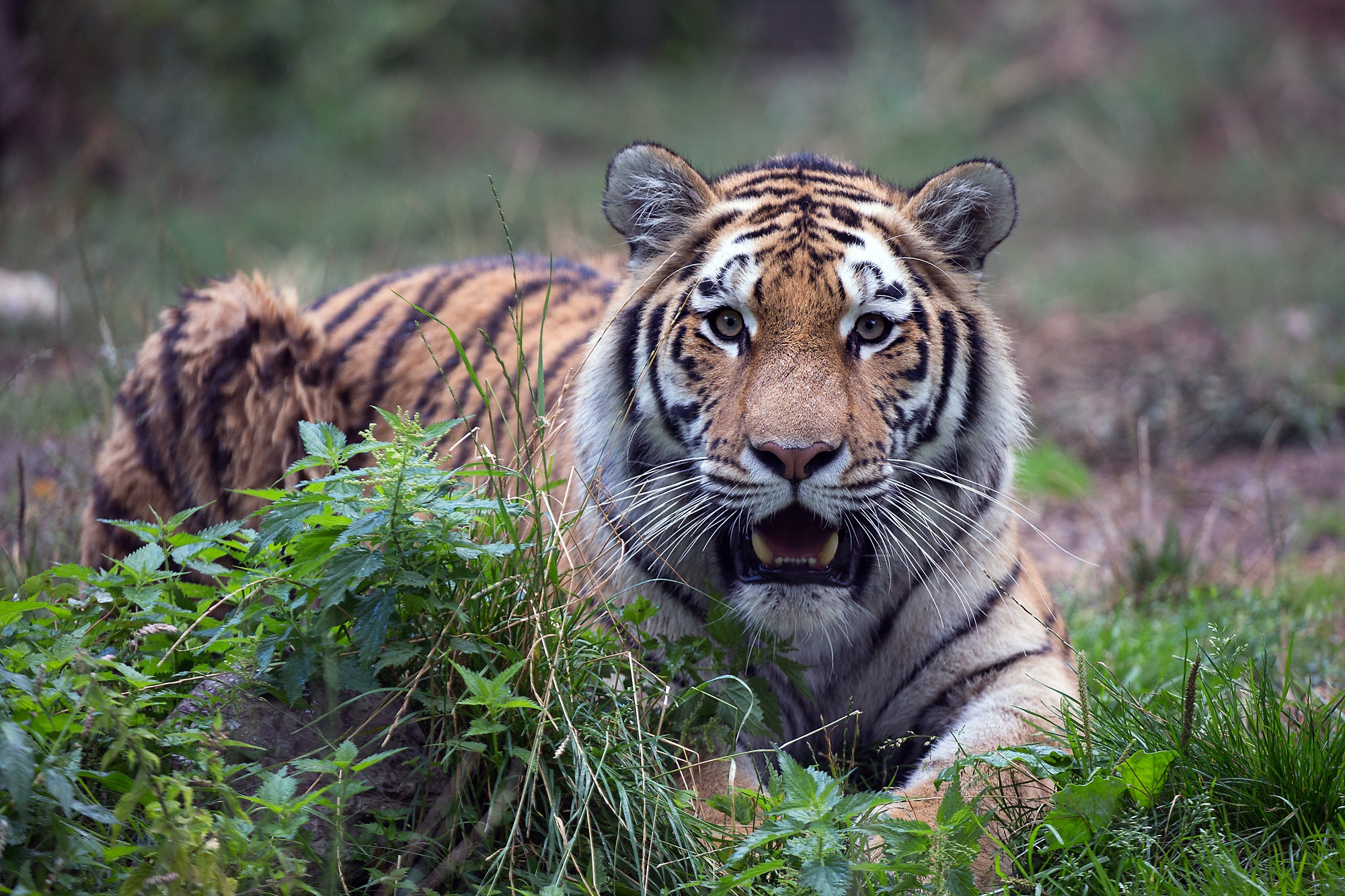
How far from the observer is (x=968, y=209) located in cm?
294

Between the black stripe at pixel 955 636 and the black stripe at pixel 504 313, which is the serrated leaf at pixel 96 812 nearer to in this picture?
the black stripe at pixel 955 636

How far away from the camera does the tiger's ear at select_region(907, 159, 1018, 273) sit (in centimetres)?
287

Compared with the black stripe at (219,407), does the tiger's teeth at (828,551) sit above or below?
below

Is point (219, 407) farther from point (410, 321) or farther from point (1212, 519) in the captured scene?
point (1212, 519)

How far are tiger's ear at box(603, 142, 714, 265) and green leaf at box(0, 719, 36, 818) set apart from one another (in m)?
1.84

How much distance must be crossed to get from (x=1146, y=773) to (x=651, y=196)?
1.77 meters

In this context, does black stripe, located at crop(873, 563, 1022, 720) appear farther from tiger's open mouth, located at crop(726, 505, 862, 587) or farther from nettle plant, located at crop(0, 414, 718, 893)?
nettle plant, located at crop(0, 414, 718, 893)

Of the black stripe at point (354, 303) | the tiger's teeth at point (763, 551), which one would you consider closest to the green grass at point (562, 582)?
the tiger's teeth at point (763, 551)

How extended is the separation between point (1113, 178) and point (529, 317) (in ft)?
28.9

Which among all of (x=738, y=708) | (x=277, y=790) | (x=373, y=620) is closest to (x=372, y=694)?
(x=373, y=620)

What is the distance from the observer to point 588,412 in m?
2.97

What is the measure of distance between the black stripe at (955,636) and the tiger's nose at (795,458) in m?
0.69

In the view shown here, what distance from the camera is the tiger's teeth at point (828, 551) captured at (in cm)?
260

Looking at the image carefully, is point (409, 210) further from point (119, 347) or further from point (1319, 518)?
point (1319, 518)
